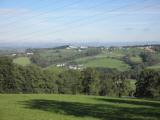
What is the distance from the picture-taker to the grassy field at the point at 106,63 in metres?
126

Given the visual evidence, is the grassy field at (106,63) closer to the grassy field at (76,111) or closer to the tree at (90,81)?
the tree at (90,81)


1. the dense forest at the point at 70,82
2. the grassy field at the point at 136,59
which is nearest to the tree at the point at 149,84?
the dense forest at the point at 70,82

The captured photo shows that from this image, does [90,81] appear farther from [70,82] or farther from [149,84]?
[149,84]

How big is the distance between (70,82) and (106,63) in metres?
49.0

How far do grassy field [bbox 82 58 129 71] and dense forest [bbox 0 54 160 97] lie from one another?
109 feet

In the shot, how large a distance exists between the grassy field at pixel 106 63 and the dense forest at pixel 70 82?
33.3 m

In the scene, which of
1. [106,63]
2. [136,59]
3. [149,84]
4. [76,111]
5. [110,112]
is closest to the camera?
[110,112]

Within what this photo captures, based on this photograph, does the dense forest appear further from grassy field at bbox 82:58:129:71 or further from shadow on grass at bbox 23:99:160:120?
shadow on grass at bbox 23:99:160:120

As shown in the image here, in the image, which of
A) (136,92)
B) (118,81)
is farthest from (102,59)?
(136,92)

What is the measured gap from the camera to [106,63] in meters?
133

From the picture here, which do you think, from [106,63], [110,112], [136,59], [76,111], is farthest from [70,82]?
[110,112]

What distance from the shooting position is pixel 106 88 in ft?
291

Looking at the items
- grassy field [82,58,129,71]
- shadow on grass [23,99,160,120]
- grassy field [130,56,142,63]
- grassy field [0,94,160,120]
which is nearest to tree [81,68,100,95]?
grassy field [82,58,129,71]

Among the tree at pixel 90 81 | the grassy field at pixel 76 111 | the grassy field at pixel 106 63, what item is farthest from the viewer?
the grassy field at pixel 106 63
